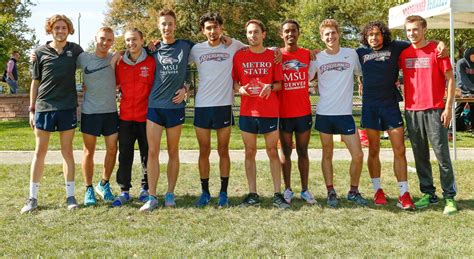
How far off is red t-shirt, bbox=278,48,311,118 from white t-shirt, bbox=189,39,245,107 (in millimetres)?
621

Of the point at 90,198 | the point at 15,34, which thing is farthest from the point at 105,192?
the point at 15,34

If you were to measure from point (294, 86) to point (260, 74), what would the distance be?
1.48 feet

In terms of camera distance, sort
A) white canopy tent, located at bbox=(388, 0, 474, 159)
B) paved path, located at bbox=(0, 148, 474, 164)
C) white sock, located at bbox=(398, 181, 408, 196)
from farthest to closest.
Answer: paved path, located at bbox=(0, 148, 474, 164) → white canopy tent, located at bbox=(388, 0, 474, 159) → white sock, located at bbox=(398, 181, 408, 196)

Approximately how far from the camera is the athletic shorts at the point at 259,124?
18.2 ft

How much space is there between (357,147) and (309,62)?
116 cm

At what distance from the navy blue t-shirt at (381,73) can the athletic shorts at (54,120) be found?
3.47m

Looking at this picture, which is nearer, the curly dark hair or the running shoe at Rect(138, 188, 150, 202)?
the curly dark hair

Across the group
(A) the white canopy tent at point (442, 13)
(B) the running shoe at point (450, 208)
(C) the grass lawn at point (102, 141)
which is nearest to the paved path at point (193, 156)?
(C) the grass lawn at point (102, 141)

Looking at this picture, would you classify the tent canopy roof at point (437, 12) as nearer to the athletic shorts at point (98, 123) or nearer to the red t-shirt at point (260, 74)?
the red t-shirt at point (260, 74)

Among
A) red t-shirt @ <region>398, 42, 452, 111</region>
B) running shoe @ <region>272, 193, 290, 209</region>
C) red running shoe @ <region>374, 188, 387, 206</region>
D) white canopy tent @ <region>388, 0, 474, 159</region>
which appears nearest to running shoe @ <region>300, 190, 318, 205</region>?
running shoe @ <region>272, 193, 290, 209</region>

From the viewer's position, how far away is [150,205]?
556cm

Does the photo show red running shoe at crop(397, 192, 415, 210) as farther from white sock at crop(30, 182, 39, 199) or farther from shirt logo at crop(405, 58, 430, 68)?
white sock at crop(30, 182, 39, 199)

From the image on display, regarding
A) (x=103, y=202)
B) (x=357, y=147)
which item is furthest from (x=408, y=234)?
(x=103, y=202)

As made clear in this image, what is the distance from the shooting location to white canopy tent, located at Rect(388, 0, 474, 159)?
27.7 ft
